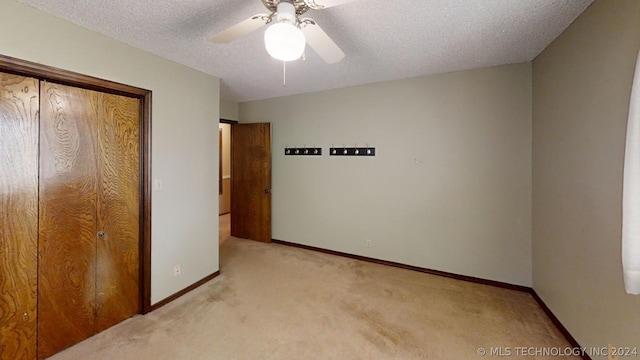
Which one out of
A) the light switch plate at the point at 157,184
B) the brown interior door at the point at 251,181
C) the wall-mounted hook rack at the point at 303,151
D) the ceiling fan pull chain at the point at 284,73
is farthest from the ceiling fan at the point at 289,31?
the brown interior door at the point at 251,181

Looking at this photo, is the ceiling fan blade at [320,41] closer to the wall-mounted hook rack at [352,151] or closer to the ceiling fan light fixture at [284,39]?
the ceiling fan light fixture at [284,39]

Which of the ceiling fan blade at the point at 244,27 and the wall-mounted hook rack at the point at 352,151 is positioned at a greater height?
the ceiling fan blade at the point at 244,27

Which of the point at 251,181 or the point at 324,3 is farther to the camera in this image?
the point at 251,181

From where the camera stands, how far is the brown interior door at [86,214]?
6.00 feet

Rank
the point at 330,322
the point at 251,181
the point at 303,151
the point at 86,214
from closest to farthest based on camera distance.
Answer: the point at 86,214 < the point at 330,322 < the point at 303,151 < the point at 251,181

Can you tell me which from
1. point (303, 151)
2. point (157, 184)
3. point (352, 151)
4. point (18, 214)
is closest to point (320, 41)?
point (157, 184)

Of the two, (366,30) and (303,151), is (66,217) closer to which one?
(366,30)

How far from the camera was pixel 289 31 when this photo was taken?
1211 mm

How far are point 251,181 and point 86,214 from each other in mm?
2509

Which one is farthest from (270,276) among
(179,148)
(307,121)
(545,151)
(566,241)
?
(545,151)

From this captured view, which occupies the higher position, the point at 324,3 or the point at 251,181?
the point at 324,3

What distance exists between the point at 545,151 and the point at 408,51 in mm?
1538

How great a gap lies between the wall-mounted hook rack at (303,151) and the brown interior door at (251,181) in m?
0.34

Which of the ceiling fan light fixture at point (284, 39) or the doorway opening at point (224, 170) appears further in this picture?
the doorway opening at point (224, 170)
